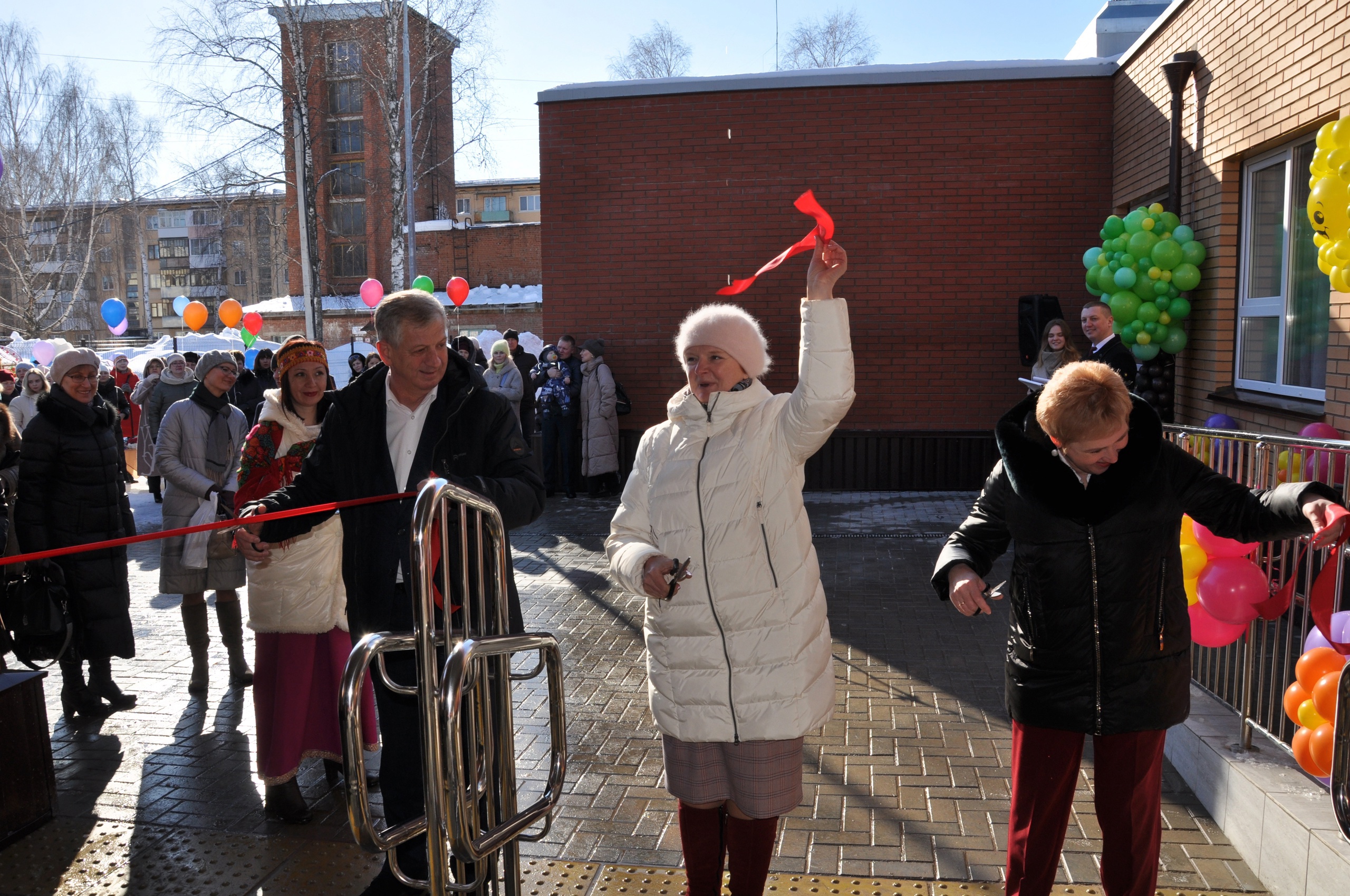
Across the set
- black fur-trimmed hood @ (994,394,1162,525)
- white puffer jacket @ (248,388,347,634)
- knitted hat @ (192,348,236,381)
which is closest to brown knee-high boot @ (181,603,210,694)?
knitted hat @ (192,348,236,381)

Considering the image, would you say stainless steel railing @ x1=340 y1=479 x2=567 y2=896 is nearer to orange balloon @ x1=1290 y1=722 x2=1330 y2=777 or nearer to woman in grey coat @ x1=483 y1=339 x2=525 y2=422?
orange balloon @ x1=1290 y1=722 x2=1330 y2=777

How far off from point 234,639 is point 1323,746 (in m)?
5.27

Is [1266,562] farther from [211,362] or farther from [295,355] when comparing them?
[211,362]

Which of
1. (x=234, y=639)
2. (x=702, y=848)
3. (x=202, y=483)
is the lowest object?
(x=234, y=639)

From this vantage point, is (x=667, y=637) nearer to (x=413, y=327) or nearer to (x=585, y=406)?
(x=413, y=327)

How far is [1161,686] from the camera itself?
2869 mm

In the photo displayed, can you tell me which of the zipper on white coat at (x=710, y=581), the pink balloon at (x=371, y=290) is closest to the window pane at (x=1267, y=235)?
the zipper on white coat at (x=710, y=581)

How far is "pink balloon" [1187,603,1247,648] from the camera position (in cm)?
378

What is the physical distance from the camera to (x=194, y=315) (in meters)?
23.9

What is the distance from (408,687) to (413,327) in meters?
1.19

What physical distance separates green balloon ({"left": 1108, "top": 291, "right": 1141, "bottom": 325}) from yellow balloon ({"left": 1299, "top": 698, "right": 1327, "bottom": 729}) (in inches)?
256

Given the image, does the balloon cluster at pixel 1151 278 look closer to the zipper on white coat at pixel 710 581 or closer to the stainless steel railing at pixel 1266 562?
the stainless steel railing at pixel 1266 562

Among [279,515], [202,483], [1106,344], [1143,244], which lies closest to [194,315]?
[202,483]

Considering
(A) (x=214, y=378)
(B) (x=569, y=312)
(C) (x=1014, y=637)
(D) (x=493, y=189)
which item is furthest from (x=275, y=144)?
(D) (x=493, y=189)
